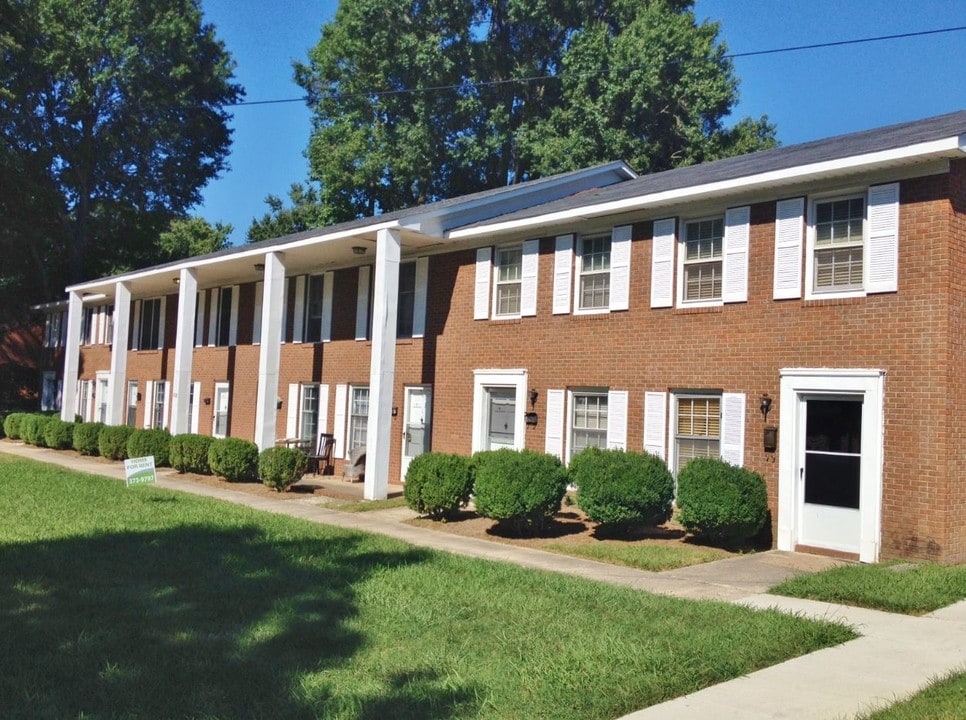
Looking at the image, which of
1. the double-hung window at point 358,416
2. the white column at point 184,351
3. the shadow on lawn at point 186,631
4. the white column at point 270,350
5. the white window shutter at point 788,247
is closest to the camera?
the shadow on lawn at point 186,631

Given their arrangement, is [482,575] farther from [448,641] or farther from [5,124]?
[5,124]

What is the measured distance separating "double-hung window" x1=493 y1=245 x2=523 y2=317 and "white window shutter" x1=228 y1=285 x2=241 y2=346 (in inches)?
440

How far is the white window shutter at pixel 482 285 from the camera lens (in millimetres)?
18203

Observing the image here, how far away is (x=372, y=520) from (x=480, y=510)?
7.40 ft

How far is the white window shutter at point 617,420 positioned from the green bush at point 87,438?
16640 millimetres

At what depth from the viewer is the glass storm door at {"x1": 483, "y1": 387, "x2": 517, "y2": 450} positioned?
17.6 metres

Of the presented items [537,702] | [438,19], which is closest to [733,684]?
[537,702]

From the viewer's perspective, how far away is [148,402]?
30703 millimetres

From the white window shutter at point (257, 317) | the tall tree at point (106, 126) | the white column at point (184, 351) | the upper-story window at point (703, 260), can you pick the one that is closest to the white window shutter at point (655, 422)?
the upper-story window at point (703, 260)

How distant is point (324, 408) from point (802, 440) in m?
12.8

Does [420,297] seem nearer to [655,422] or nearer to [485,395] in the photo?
[485,395]

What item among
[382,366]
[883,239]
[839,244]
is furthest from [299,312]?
[883,239]

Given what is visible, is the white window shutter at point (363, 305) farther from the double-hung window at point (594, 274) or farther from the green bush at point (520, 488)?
the green bush at point (520, 488)

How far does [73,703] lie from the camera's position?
5.69 m
